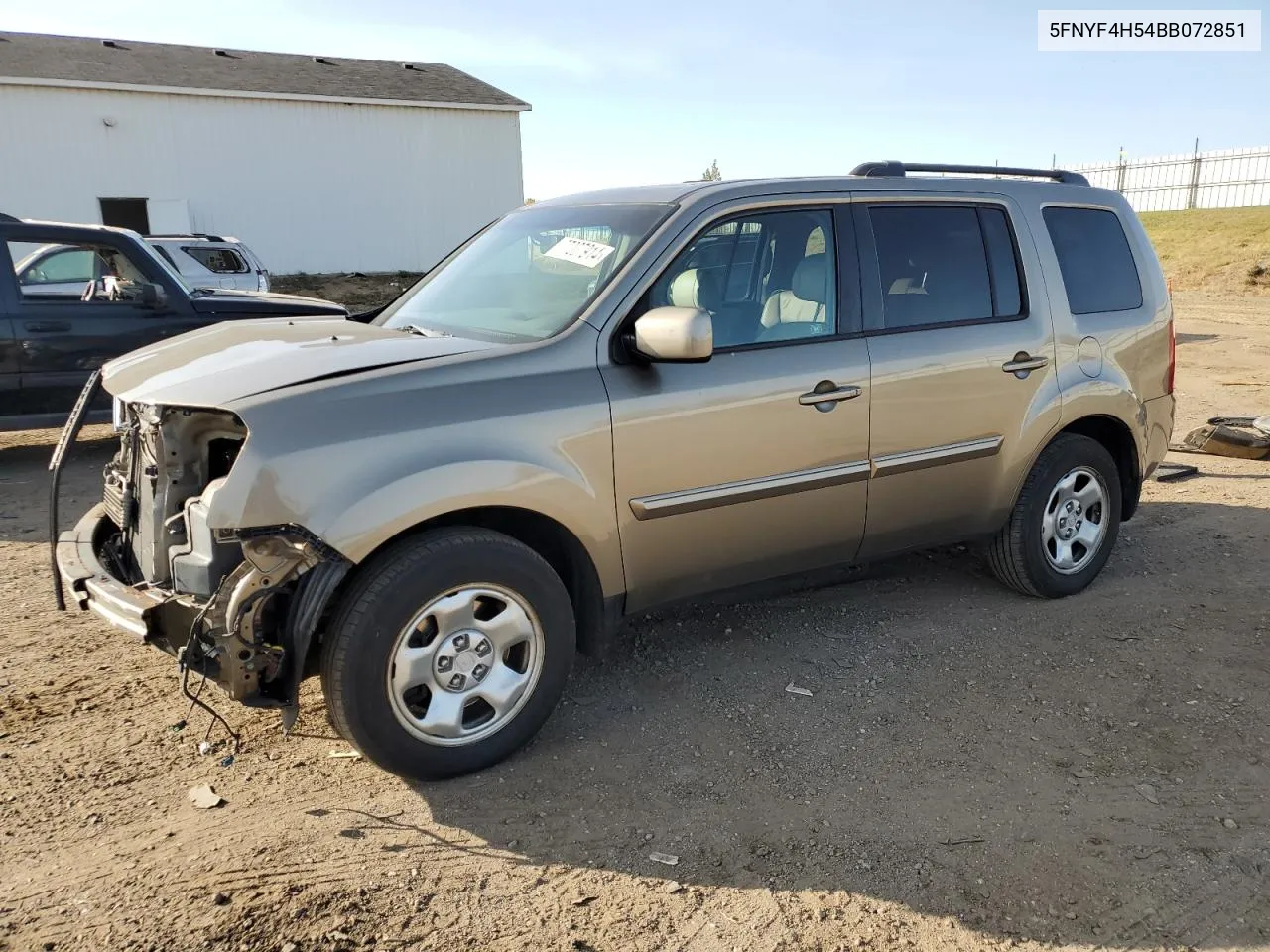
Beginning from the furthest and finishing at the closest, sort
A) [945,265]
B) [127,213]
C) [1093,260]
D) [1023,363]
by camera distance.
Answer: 1. [127,213]
2. [1093,260]
3. [1023,363]
4. [945,265]

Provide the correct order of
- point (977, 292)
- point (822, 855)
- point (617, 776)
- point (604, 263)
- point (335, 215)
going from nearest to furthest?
point (822, 855)
point (617, 776)
point (604, 263)
point (977, 292)
point (335, 215)

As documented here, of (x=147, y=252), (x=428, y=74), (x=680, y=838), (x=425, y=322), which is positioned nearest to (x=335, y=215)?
(x=428, y=74)

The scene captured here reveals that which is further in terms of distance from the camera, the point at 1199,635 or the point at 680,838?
the point at 1199,635

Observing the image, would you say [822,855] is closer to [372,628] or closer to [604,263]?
[372,628]

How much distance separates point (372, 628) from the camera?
298cm

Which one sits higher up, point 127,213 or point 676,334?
point 127,213

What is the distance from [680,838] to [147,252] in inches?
282

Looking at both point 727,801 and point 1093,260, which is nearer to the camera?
point 727,801

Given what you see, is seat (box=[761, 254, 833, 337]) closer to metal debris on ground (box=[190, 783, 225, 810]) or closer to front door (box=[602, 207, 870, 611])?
front door (box=[602, 207, 870, 611])

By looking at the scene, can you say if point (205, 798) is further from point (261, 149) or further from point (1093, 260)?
point (261, 149)

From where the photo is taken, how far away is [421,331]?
388 cm

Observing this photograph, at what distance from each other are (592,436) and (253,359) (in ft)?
3.87

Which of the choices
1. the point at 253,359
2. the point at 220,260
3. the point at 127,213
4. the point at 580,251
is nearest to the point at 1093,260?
the point at 580,251

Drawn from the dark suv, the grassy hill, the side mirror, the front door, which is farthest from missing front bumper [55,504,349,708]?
the grassy hill
